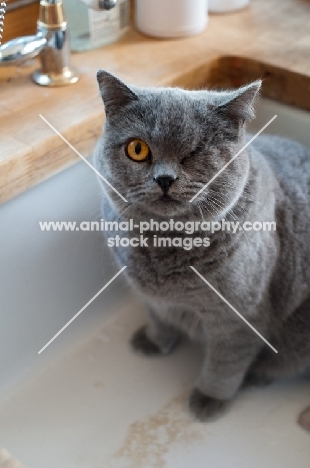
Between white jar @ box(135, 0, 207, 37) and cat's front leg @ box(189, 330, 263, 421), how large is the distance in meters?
0.66

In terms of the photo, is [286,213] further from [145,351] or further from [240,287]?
[145,351]

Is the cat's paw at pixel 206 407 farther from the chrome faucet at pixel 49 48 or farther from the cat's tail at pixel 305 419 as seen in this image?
the chrome faucet at pixel 49 48

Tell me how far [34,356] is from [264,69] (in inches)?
28.1

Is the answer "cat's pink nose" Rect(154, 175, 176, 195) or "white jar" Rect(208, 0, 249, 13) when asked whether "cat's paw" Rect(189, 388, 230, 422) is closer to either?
"cat's pink nose" Rect(154, 175, 176, 195)

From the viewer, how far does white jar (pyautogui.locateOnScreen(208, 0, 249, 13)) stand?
1285 millimetres

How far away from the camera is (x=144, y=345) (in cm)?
111

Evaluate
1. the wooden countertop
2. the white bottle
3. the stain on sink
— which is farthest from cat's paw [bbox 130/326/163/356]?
the white bottle

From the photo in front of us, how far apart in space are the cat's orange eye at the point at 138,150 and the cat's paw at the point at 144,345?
1.62 feet

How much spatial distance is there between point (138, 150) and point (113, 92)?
0.09 m

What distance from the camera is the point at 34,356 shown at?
1073 mm

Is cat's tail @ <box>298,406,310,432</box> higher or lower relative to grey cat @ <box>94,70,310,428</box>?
lower

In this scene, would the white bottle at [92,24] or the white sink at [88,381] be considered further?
the white bottle at [92,24]

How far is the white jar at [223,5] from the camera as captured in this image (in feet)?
4.22

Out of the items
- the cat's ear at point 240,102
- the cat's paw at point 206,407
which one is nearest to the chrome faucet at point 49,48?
the cat's ear at point 240,102
